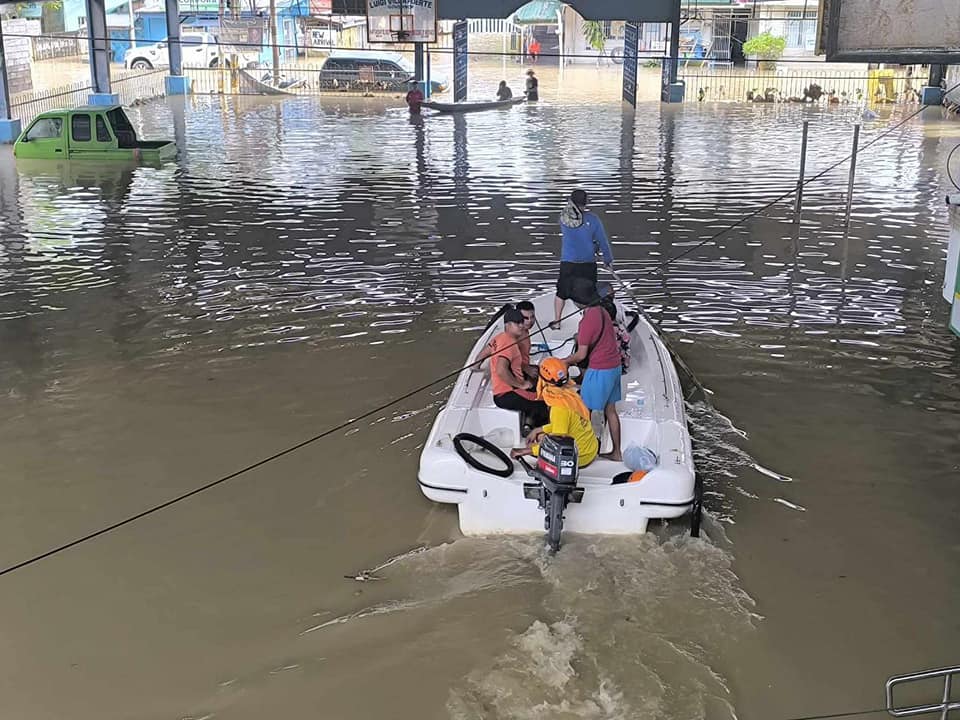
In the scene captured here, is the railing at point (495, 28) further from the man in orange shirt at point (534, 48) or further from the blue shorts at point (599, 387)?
the blue shorts at point (599, 387)

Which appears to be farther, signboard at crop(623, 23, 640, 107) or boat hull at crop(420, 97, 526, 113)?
signboard at crop(623, 23, 640, 107)

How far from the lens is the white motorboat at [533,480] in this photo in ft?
20.1

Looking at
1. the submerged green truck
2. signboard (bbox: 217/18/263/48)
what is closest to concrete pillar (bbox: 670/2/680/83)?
signboard (bbox: 217/18/263/48)

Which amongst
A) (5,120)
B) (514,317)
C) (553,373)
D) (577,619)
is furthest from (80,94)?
(577,619)

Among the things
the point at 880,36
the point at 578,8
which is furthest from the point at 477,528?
the point at 578,8

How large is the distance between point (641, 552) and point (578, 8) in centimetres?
2726

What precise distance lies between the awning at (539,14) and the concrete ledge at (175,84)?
1061 inches

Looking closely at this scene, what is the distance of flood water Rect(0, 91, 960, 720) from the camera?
515 cm

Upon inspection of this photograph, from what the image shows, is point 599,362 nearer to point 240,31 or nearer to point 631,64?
point 631,64

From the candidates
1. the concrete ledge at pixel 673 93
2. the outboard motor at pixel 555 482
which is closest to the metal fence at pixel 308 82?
the concrete ledge at pixel 673 93

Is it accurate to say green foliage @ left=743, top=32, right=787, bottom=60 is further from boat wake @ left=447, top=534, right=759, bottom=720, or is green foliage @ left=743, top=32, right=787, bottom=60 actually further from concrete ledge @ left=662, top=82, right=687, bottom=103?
boat wake @ left=447, top=534, right=759, bottom=720

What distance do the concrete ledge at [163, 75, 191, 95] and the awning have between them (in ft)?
88.4

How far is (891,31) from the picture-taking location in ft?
23.3

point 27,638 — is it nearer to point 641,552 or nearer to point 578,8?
point 641,552
